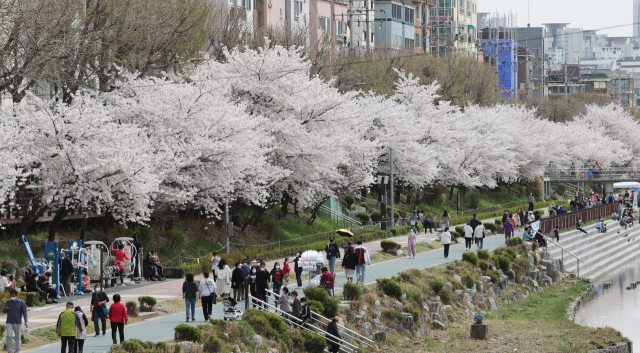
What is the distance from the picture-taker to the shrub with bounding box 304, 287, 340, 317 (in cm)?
2670

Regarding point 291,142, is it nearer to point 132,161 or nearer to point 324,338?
point 132,161

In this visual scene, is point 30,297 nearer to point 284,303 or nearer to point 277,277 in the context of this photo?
point 277,277

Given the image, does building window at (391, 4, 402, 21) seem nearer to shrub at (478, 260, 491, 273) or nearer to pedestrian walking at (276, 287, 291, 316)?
shrub at (478, 260, 491, 273)

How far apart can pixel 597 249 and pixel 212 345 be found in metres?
44.5

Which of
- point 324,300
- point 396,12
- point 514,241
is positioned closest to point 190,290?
point 324,300

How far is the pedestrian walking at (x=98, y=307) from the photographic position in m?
21.4

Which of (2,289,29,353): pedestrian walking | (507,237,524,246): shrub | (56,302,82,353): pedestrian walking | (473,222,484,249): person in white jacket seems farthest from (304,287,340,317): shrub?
(507,237,524,246): shrub

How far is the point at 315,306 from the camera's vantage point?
1033 inches

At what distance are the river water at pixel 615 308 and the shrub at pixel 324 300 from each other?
49.0 ft

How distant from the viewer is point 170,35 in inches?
1604

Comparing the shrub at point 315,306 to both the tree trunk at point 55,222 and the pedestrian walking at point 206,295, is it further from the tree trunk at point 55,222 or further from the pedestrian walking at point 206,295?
the tree trunk at point 55,222

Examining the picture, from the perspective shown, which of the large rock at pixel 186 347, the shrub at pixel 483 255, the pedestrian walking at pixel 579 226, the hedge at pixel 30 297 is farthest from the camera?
the pedestrian walking at pixel 579 226

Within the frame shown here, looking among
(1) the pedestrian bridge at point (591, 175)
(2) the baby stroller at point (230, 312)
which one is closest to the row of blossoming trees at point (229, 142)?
(2) the baby stroller at point (230, 312)

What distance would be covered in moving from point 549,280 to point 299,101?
1691 cm
